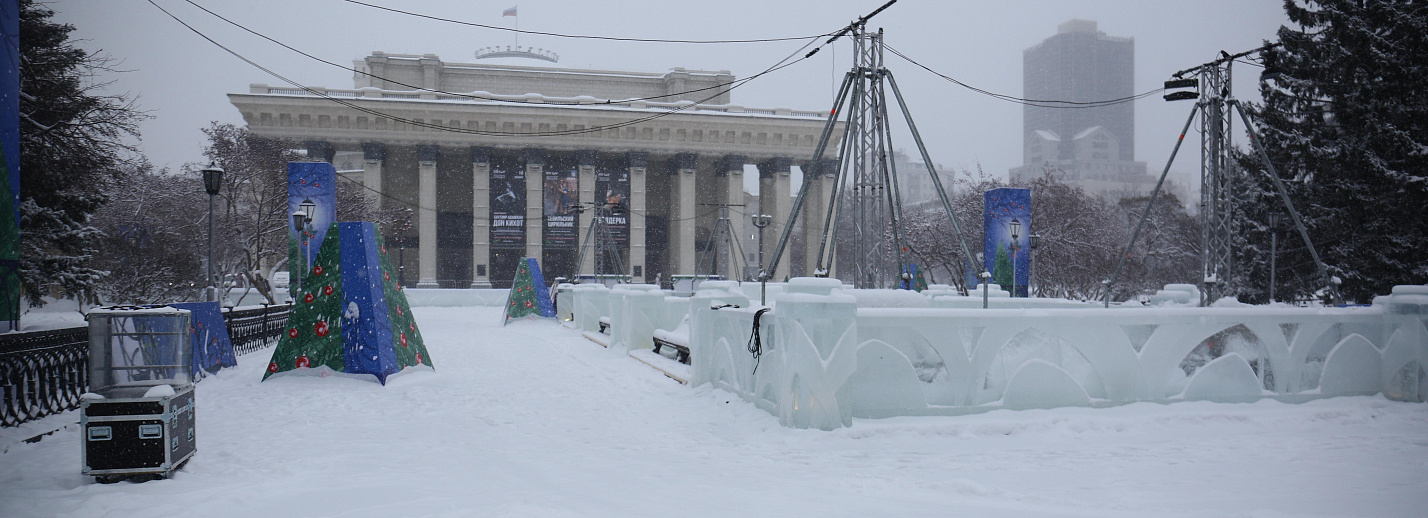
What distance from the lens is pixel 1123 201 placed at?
47.2 m

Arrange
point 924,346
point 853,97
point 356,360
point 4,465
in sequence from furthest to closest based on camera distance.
Result: point 853,97
point 356,360
point 924,346
point 4,465

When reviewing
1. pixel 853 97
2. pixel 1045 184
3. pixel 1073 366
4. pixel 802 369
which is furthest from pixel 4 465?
pixel 1045 184

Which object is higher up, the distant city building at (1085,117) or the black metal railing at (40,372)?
the distant city building at (1085,117)

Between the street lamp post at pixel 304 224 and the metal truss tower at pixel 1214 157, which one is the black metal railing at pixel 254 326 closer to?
the street lamp post at pixel 304 224

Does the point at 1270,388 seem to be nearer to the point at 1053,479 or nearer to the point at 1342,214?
the point at 1053,479

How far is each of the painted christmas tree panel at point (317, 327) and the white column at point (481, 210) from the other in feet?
116

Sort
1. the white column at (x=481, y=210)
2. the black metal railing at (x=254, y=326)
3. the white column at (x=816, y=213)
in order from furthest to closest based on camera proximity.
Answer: the white column at (x=816, y=213)
the white column at (x=481, y=210)
the black metal railing at (x=254, y=326)

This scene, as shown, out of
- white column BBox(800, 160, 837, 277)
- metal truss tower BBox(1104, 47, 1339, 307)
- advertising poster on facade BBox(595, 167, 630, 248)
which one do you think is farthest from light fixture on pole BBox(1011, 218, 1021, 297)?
white column BBox(800, 160, 837, 277)

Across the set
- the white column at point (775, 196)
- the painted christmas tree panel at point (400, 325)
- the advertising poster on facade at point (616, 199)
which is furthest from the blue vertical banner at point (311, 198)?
the white column at point (775, 196)

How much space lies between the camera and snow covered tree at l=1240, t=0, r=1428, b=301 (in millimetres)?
15391

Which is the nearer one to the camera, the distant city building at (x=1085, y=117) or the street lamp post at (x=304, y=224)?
the street lamp post at (x=304, y=224)

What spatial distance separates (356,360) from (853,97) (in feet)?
32.4

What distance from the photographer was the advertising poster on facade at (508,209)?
149 ft

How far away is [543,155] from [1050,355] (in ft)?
142
